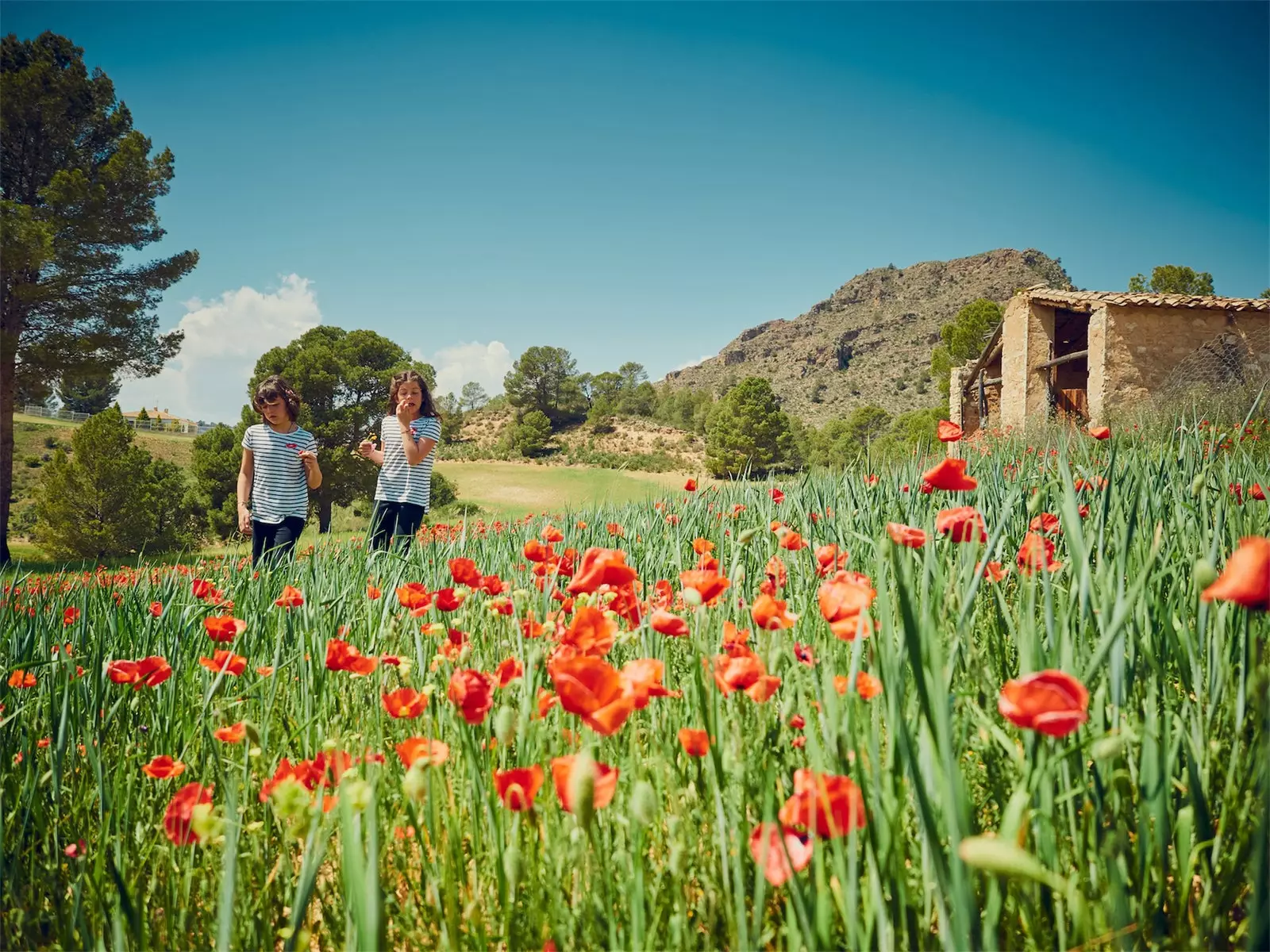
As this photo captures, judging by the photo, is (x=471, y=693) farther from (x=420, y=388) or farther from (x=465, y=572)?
(x=420, y=388)

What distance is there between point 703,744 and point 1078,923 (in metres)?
0.42

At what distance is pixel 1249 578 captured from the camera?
1.86 ft

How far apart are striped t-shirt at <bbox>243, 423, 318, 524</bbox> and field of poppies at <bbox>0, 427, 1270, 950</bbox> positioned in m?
2.70

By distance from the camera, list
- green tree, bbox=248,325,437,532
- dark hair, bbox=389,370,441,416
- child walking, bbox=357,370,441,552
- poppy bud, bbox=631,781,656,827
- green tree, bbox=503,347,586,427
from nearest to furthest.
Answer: poppy bud, bbox=631,781,656,827, child walking, bbox=357,370,441,552, dark hair, bbox=389,370,441,416, green tree, bbox=248,325,437,532, green tree, bbox=503,347,586,427

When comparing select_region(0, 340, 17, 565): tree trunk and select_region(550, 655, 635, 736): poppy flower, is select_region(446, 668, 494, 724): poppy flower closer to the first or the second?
select_region(550, 655, 635, 736): poppy flower

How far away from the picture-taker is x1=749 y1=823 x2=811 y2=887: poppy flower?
2.00 ft

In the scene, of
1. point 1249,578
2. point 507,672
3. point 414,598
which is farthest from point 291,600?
point 1249,578

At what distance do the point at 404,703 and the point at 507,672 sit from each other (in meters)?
0.18

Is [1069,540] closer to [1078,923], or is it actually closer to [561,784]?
[1078,923]

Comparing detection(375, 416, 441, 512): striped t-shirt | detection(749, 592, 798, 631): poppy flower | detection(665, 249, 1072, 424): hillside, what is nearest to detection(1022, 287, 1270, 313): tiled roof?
detection(375, 416, 441, 512): striped t-shirt

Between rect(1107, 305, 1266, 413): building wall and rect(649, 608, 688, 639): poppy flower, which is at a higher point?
rect(1107, 305, 1266, 413): building wall

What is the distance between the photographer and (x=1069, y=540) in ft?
3.15

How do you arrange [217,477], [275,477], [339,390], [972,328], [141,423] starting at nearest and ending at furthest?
1. [275,477]
2. [217,477]
3. [339,390]
4. [972,328]
5. [141,423]

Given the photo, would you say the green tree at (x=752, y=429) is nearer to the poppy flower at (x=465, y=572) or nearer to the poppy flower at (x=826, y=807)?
the poppy flower at (x=465, y=572)
